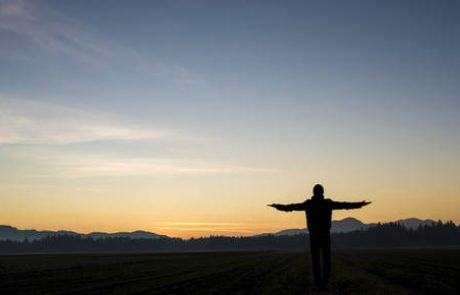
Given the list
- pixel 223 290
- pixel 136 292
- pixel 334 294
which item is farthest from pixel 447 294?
pixel 136 292

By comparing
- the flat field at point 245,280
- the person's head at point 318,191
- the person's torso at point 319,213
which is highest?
the person's head at point 318,191

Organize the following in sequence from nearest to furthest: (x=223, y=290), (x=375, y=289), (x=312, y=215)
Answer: (x=312, y=215), (x=375, y=289), (x=223, y=290)

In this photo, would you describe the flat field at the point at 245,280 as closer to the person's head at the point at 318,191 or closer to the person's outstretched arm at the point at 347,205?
the person's outstretched arm at the point at 347,205

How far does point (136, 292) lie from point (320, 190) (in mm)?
8156

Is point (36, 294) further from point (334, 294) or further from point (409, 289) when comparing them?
point (409, 289)

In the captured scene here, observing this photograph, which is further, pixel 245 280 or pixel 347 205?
pixel 245 280

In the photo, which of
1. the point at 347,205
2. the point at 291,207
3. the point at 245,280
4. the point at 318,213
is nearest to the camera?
the point at 347,205

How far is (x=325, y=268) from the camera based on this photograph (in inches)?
565

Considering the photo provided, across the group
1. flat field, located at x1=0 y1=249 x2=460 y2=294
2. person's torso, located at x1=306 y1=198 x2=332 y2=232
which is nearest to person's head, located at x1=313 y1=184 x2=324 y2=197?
person's torso, located at x1=306 y1=198 x2=332 y2=232

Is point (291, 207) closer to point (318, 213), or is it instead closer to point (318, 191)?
point (318, 213)

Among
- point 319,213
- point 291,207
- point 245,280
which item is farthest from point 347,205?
point 245,280

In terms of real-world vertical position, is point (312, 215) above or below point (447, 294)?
above

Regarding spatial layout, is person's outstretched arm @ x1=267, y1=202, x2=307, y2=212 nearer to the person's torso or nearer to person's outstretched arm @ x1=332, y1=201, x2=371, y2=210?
the person's torso

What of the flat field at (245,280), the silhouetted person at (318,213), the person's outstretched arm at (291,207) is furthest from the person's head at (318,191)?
the flat field at (245,280)
